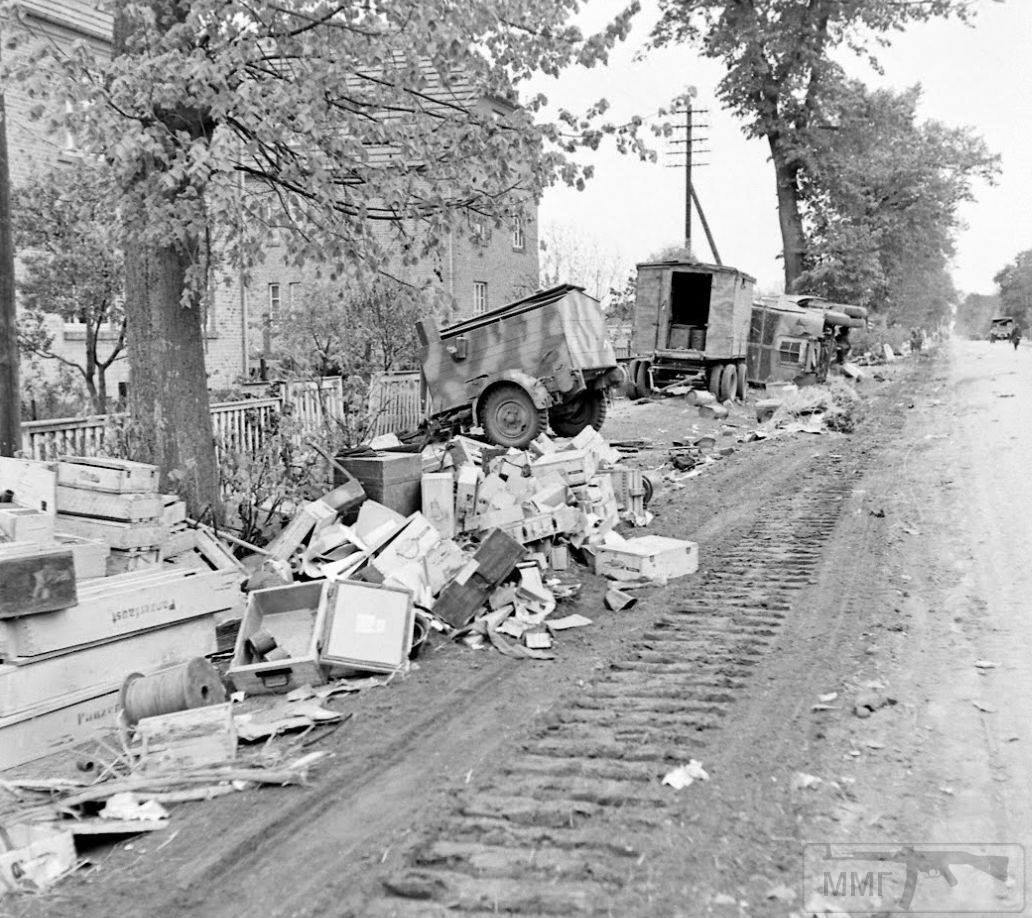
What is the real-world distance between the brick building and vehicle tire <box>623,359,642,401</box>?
14.6 feet

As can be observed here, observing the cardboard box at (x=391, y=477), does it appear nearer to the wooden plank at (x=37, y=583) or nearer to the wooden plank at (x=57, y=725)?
the wooden plank at (x=57, y=725)

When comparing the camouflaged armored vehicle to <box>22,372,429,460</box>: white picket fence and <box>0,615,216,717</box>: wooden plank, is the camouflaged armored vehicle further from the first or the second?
<box>0,615,216,717</box>: wooden plank

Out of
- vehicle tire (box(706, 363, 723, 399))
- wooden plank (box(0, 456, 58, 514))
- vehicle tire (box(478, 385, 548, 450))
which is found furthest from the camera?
vehicle tire (box(706, 363, 723, 399))

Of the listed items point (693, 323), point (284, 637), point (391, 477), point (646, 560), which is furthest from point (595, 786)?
point (693, 323)

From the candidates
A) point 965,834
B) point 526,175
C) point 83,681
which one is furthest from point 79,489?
point 965,834

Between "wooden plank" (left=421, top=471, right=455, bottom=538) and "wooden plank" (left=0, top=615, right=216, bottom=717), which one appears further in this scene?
"wooden plank" (left=421, top=471, right=455, bottom=538)

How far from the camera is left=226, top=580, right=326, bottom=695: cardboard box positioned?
573 centimetres

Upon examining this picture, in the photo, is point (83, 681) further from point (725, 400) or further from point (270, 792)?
point (725, 400)

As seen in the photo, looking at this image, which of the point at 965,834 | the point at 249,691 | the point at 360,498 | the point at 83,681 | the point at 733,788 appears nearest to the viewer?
the point at 965,834

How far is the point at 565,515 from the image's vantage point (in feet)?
27.8

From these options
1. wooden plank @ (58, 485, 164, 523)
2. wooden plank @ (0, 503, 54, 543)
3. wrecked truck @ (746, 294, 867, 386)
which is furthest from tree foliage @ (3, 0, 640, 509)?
wrecked truck @ (746, 294, 867, 386)

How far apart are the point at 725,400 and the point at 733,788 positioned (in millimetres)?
19580

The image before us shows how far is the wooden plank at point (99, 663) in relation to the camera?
4.93m

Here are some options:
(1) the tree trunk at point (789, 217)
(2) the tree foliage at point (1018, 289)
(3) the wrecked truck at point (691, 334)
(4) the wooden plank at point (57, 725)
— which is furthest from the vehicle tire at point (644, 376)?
(2) the tree foliage at point (1018, 289)
